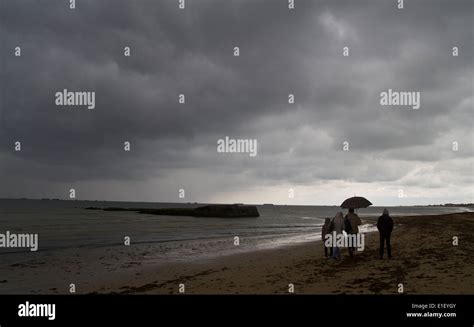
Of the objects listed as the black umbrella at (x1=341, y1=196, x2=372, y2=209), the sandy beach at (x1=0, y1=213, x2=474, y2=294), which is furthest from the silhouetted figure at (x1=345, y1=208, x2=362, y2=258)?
the sandy beach at (x1=0, y1=213, x2=474, y2=294)

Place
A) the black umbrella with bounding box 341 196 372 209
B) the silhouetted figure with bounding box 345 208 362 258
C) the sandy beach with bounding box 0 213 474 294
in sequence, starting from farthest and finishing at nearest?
the black umbrella with bounding box 341 196 372 209, the silhouetted figure with bounding box 345 208 362 258, the sandy beach with bounding box 0 213 474 294

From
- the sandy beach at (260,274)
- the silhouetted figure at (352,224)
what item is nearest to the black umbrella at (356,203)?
the silhouetted figure at (352,224)

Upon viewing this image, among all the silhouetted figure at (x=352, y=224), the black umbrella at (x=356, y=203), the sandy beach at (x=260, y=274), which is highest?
the black umbrella at (x=356, y=203)

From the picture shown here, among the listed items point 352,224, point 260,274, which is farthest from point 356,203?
point 260,274

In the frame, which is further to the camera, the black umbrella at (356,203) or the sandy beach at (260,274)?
the black umbrella at (356,203)

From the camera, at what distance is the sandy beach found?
12711mm

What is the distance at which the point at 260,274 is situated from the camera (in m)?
16.5

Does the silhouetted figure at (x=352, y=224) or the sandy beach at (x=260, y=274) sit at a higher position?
the silhouetted figure at (x=352, y=224)

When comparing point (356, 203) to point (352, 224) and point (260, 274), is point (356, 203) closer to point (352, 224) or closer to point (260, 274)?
point (352, 224)

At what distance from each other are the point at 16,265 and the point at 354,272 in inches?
748

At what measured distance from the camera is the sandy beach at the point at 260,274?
12.7 metres

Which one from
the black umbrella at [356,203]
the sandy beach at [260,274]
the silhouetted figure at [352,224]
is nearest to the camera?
the sandy beach at [260,274]

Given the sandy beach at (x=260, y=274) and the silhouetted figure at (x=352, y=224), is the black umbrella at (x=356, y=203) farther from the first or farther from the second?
the sandy beach at (x=260, y=274)

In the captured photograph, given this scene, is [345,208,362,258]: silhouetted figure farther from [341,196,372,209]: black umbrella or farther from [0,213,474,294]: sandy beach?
[0,213,474,294]: sandy beach
